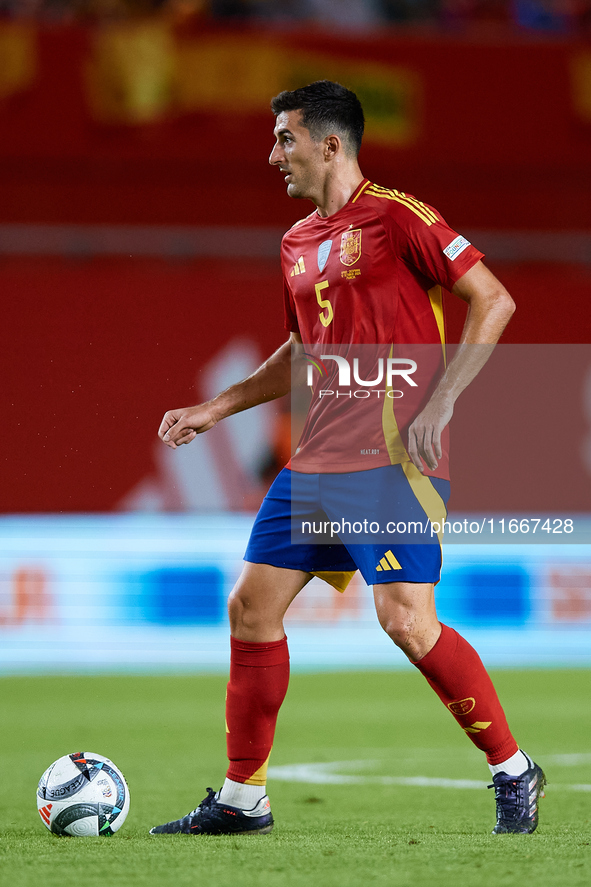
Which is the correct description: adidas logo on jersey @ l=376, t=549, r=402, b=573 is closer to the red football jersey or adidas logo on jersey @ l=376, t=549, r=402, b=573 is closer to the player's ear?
the red football jersey

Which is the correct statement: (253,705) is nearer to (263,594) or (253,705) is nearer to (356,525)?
(263,594)

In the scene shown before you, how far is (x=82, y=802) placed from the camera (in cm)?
328

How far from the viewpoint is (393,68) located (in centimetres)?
1062

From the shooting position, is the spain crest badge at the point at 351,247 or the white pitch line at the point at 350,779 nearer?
the spain crest badge at the point at 351,247

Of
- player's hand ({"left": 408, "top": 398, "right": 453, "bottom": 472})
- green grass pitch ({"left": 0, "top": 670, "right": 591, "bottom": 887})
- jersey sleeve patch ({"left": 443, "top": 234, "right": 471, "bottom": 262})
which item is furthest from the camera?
jersey sleeve patch ({"left": 443, "top": 234, "right": 471, "bottom": 262})

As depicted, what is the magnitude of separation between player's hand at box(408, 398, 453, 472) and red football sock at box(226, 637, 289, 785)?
0.68 metres

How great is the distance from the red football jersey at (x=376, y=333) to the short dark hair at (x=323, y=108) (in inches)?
9.0

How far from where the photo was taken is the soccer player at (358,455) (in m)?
3.19

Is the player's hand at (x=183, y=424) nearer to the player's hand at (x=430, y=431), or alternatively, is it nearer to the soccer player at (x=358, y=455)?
the soccer player at (x=358, y=455)

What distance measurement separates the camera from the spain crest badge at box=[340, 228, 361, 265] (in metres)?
3.37

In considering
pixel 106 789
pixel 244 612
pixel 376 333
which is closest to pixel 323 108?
pixel 376 333

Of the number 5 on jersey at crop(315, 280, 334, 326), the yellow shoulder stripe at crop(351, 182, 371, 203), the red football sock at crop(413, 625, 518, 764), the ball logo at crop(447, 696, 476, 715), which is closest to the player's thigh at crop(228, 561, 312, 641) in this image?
the red football sock at crop(413, 625, 518, 764)

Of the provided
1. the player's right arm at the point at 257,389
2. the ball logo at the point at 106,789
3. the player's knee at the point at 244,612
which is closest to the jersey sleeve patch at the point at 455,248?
the player's right arm at the point at 257,389

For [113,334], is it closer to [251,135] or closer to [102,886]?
[251,135]
